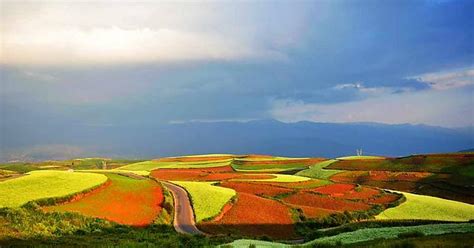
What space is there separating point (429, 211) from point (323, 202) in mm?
15674

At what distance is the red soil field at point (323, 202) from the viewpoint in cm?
6492

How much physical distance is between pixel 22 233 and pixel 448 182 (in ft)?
277

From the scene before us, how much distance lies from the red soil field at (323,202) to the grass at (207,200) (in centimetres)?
1120

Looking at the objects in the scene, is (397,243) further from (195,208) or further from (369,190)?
(369,190)

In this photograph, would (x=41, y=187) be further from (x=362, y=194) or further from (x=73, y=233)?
(x=362, y=194)

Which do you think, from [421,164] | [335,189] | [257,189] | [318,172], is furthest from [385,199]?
[318,172]

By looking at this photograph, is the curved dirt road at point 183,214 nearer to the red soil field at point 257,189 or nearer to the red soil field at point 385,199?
the red soil field at point 257,189

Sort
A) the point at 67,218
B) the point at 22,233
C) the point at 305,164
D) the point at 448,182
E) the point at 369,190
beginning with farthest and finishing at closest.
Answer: the point at 305,164 < the point at 448,182 < the point at 369,190 < the point at 67,218 < the point at 22,233

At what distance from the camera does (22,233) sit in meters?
30.0

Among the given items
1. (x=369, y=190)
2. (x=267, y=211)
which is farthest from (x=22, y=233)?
(x=369, y=190)

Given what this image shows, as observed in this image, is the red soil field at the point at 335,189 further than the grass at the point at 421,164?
No

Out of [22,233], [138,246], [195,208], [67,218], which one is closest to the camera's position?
[138,246]

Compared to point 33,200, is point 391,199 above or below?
below

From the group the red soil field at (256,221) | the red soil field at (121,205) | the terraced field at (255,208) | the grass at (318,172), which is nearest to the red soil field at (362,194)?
the terraced field at (255,208)
